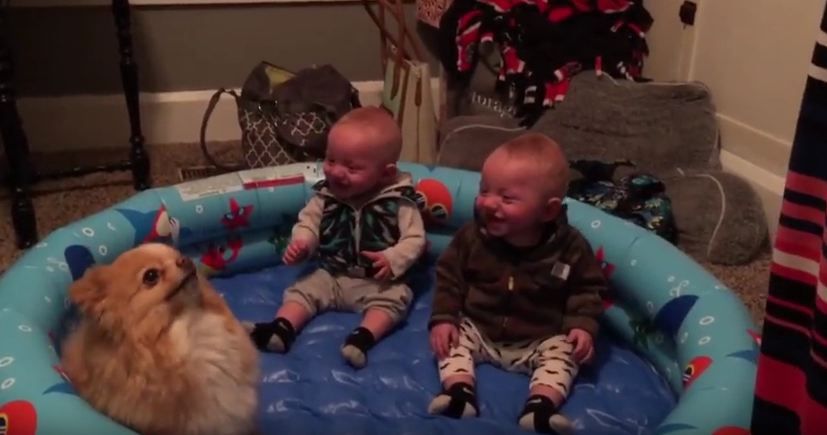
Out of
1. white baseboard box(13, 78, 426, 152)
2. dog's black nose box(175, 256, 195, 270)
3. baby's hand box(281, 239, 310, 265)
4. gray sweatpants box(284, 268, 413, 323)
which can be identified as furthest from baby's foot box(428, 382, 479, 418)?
white baseboard box(13, 78, 426, 152)

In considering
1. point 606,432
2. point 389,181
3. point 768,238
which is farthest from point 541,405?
point 768,238

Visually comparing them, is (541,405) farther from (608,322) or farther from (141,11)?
(141,11)

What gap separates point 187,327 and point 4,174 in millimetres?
1671

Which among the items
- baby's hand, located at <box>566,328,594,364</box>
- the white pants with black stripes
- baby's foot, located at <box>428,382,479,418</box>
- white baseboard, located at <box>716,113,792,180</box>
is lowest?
baby's foot, located at <box>428,382,479,418</box>

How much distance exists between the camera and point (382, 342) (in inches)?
67.8

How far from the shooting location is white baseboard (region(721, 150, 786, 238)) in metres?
2.18

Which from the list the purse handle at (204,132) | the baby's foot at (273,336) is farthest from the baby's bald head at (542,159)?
the purse handle at (204,132)

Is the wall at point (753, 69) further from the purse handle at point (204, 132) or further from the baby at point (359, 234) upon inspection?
the purse handle at point (204, 132)

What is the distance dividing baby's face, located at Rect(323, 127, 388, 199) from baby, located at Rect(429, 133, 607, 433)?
0.74 feet

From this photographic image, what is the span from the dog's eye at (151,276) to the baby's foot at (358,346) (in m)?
0.54

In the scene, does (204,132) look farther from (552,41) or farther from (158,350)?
(158,350)

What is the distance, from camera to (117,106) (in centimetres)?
281

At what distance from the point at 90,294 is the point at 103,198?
1.44 metres

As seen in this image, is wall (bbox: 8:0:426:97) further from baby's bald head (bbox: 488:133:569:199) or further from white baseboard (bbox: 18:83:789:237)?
baby's bald head (bbox: 488:133:569:199)
